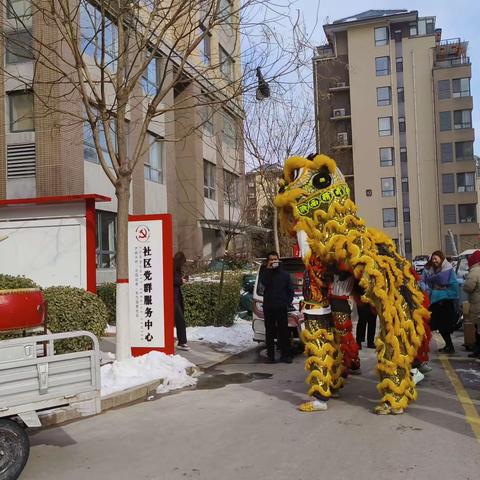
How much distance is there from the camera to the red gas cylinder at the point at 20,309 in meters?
4.95

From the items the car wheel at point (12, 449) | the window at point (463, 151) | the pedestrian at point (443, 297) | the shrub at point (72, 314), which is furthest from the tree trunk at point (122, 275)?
the window at point (463, 151)

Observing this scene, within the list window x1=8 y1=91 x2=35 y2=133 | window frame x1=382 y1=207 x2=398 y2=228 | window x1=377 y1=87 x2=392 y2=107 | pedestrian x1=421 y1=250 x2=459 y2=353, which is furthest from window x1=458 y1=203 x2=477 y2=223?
pedestrian x1=421 y1=250 x2=459 y2=353

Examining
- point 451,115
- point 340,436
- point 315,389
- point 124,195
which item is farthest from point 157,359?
point 451,115

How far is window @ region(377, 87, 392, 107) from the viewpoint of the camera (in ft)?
190

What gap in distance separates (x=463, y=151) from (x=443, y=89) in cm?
640

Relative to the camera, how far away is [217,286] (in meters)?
13.0

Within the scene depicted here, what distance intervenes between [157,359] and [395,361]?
3.85 meters

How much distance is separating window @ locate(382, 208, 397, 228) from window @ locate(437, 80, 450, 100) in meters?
11.8

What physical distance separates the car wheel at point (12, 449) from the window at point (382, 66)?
58884 millimetres

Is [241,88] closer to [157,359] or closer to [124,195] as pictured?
[124,195]

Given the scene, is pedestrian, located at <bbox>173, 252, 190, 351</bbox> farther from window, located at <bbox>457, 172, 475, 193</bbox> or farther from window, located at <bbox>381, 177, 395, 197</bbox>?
window, located at <bbox>457, 172, 475, 193</bbox>

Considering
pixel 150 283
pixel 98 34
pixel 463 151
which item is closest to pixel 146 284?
pixel 150 283

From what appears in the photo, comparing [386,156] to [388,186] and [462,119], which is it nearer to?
[388,186]

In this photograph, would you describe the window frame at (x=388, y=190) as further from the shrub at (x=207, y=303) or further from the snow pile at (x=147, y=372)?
the snow pile at (x=147, y=372)
